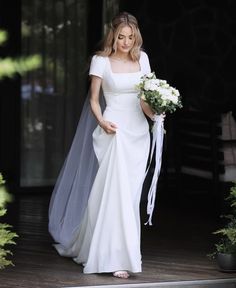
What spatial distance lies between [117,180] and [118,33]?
0.85 meters

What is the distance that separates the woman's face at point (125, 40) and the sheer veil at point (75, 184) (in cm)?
48

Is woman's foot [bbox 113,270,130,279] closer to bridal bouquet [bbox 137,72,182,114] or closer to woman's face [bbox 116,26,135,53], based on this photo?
bridal bouquet [bbox 137,72,182,114]

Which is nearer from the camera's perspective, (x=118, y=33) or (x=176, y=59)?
(x=118, y=33)

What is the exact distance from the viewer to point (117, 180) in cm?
407

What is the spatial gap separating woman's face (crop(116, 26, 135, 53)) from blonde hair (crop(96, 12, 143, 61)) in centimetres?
2

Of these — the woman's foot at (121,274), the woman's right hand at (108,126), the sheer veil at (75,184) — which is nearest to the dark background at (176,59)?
the sheer veil at (75,184)

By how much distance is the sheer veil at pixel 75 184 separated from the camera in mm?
4641

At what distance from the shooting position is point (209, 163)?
666 centimetres

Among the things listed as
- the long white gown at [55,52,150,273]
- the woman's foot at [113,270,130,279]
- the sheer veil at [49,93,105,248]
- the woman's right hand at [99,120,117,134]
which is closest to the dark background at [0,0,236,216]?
the sheer veil at [49,93,105,248]

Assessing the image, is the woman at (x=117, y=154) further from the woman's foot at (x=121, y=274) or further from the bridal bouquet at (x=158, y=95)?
the bridal bouquet at (x=158, y=95)

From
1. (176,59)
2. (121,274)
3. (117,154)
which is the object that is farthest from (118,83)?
(176,59)

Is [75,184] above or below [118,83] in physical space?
below

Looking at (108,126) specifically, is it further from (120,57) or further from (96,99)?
(120,57)

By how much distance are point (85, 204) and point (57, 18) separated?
144 inches
